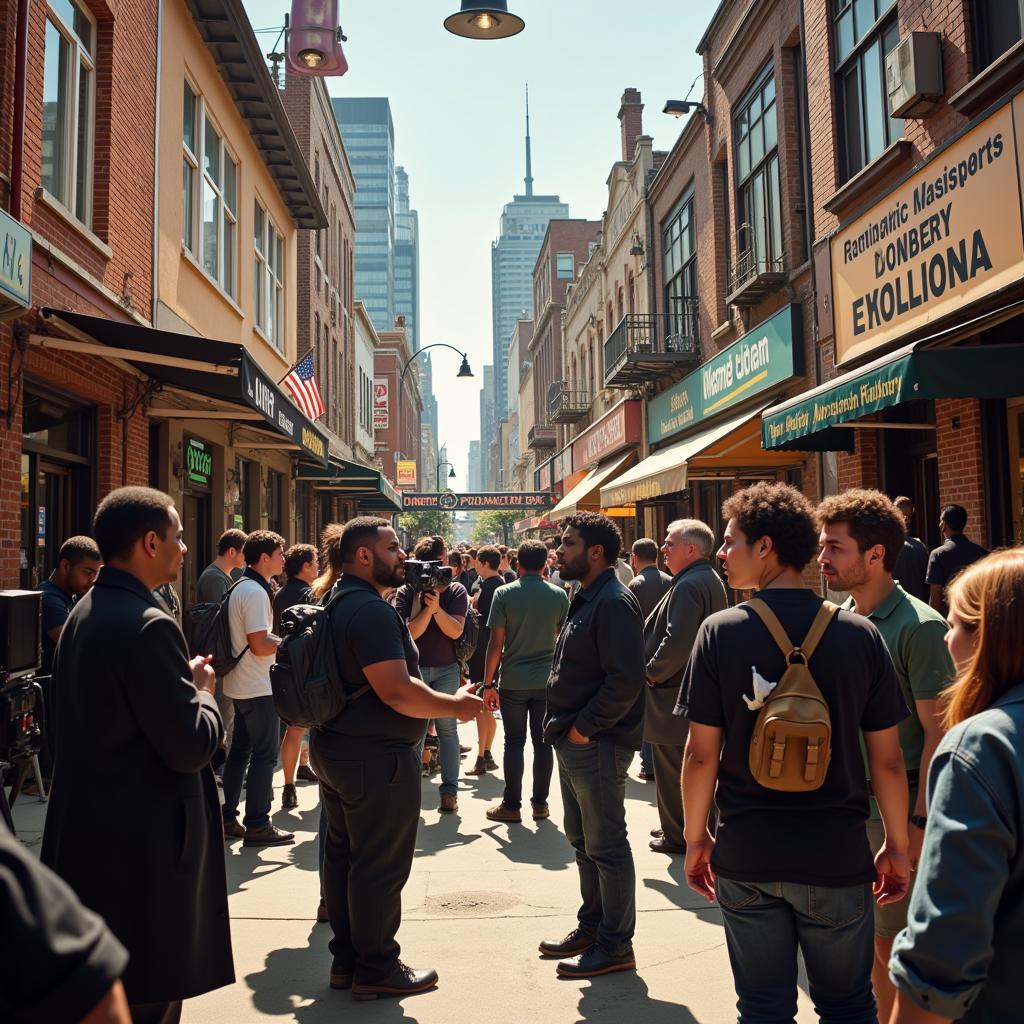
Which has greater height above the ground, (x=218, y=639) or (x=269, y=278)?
(x=269, y=278)

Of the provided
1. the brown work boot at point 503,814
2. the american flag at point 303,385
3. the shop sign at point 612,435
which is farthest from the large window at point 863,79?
the shop sign at point 612,435

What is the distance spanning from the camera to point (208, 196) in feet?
46.6

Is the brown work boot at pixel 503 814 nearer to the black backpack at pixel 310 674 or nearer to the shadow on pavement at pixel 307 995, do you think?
the shadow on pavement at pixel 307 995

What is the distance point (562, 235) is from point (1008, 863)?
58.6 meters

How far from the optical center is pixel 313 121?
25609mm

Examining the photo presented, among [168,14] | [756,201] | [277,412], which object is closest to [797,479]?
[756,201]

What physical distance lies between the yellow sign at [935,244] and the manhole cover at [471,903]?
5.74 meters

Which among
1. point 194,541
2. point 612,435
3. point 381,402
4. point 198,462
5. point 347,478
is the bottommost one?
point 194,541

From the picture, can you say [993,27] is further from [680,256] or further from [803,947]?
[680,256]

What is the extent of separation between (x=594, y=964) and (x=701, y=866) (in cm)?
165

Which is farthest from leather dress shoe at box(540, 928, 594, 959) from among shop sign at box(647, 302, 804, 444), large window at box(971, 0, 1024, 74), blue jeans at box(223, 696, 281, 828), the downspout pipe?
shop sign at box(647, 302, 804, 444)

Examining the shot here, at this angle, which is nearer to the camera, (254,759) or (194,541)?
(254,759)

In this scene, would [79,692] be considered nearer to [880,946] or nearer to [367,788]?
[367,788]

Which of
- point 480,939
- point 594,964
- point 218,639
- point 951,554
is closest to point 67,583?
point 218,639
